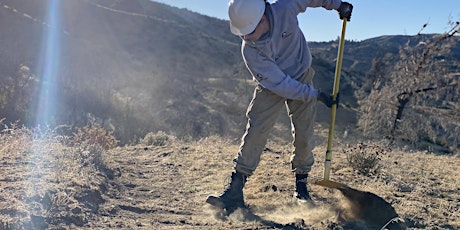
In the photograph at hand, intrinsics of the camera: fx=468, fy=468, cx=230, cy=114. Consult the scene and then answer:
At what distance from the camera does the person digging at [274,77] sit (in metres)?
3.83

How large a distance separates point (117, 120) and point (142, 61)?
1223cm

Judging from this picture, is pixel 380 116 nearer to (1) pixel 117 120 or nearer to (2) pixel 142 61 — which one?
(1) pixel 117 120

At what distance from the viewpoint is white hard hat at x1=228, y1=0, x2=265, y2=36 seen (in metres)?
3.70

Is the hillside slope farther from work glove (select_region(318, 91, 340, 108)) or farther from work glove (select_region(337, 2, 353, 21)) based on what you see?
work glove (select_region(318, 91, 340, 108))

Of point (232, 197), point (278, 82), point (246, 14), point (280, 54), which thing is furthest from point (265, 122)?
point (246, 14)

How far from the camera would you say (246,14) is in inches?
146

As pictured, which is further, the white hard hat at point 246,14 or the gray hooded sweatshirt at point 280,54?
the gray hooded sweatshirt at point 280,54

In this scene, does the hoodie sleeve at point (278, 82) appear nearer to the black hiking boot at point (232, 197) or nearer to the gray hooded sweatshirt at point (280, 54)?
Result: the gray hooded sweatshirt at point (280, 54)

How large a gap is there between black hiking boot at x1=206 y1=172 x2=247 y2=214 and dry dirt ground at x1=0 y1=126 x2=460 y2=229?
83 mm

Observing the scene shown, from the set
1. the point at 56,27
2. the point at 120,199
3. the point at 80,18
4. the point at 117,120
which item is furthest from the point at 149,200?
the point at 80,18

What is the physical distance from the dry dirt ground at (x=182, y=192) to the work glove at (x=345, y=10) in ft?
5.43

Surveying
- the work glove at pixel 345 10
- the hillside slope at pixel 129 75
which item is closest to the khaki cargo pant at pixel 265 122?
the work glove at pixel 345 10

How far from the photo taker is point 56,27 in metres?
28.2

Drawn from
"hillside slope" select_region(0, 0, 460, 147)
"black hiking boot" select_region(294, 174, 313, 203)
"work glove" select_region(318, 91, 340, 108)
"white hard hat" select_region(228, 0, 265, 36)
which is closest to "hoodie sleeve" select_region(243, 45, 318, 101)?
"work glove" select_region(318, 91, 340, 108)
